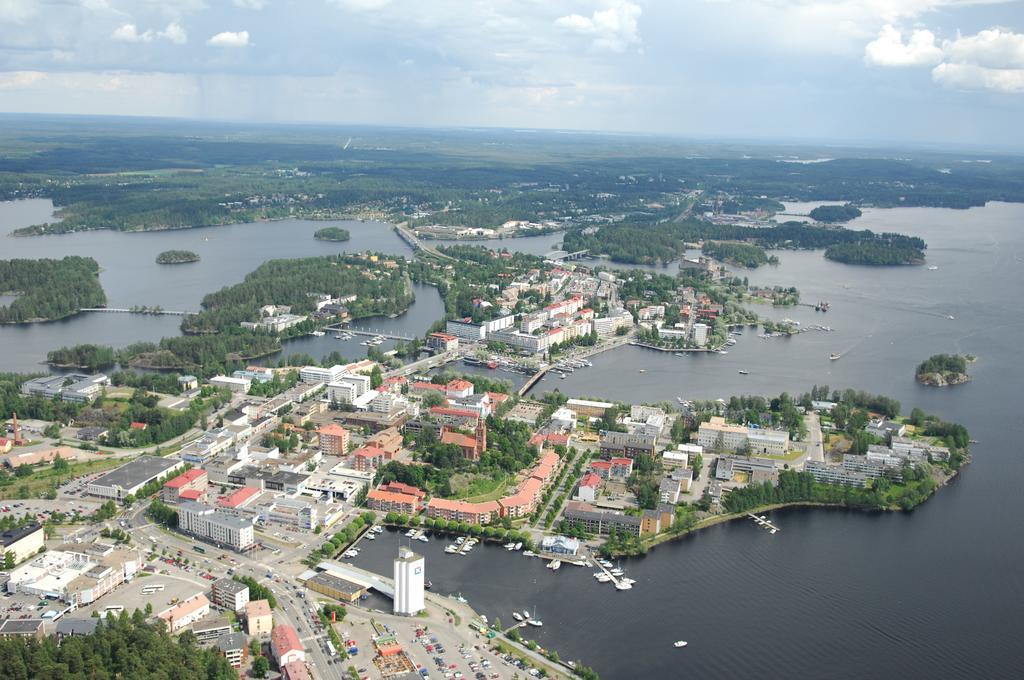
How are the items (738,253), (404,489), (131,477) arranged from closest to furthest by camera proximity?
(404,489) → (131,477) → (738,253)

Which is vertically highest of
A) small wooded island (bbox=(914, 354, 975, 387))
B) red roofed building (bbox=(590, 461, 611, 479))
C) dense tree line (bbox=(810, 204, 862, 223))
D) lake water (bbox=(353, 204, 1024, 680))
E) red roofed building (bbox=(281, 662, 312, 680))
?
dense tree line (bbox=(810, 204, 862, 223))

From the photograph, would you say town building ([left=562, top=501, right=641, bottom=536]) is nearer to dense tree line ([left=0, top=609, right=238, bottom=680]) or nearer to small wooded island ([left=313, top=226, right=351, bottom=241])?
dense tree line ([left=0, top=609, right=238, bottom=680])

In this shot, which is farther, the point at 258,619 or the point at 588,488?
the point at 588,488

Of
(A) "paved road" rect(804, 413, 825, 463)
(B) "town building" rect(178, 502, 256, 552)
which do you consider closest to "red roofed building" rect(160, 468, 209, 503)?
(B) "town building" rect(178, 502, 256, 552)

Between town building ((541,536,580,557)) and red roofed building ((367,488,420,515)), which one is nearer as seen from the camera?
town building ((541,536,580,557))

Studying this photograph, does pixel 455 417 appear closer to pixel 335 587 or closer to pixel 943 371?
pixel 335 587

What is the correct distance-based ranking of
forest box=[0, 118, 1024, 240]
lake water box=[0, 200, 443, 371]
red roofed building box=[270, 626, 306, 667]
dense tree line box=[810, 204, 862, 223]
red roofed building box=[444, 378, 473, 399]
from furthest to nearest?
1. dense tree line box=[810, 204, 862, 223]
2. forest box=[0, 118, 1024, 240]
3. lake water box=[0, 200, 443, 371]
4. red roofed building box=[444, 378, 473, 399]
5. red roofed building box=[270, 626, 306, 667]

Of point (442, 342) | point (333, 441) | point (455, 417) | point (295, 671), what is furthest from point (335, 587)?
point (442, 342)
